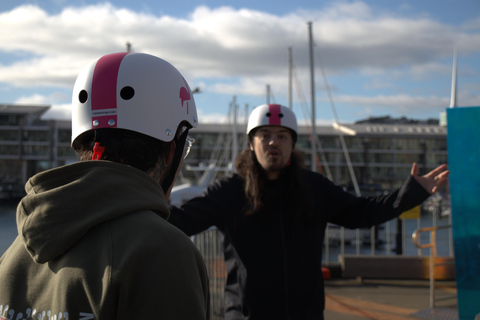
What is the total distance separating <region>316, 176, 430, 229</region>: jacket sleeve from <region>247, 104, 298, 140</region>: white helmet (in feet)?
1.71

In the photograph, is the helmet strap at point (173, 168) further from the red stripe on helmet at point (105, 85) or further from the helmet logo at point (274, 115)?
the helmet logo at point (274, 115)

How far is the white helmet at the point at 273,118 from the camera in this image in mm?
3650

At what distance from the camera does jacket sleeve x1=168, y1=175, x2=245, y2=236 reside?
3.13m

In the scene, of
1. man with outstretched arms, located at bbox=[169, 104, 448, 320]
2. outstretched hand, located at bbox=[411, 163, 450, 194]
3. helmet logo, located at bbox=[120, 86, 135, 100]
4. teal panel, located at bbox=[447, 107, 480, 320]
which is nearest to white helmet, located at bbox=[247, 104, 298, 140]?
man with outstretched arms, located at bbox=[169, 104, 448, 320]

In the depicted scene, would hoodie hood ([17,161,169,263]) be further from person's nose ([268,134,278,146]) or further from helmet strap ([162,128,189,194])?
person's nose ([268,134,278,146])

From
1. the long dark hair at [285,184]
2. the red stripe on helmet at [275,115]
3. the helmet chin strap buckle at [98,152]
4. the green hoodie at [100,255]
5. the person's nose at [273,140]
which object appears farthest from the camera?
the red stripe on helmet at [275,115]

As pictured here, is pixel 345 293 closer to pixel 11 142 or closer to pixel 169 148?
pixel 169 148

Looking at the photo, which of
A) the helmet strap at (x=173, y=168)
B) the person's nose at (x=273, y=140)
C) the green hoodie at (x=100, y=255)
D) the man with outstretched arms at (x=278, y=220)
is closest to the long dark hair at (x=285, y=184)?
the man with outstretched arms at (x=278, y=220)

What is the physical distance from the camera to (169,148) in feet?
5.27

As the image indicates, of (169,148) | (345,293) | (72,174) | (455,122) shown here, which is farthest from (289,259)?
(345,293)

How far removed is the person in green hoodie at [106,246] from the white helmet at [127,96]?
0.06 feet

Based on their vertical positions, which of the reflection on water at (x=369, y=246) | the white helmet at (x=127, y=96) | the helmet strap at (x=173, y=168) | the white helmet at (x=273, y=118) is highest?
the white helmet at (x=273, y=118)

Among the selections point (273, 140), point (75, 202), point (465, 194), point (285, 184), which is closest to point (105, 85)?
point (75, 202)

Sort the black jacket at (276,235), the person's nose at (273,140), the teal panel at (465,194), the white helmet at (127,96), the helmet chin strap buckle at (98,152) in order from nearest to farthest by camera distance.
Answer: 1. the helmet chin strap buckle at (98,152)
2. the white helmet at (127,96)
3. the black jacket at (276,235)
4. the person's nose at (273,140)
5. the teal panel at (465,194)
